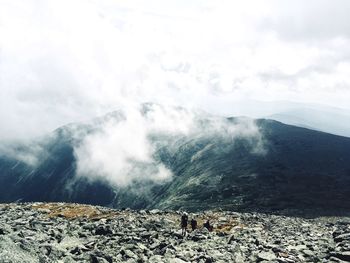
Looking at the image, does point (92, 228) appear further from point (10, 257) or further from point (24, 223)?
point (10, 257)

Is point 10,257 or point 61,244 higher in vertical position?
point 10,257

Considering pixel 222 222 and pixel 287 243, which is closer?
pixel 287 243

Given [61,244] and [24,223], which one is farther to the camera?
[24,223]

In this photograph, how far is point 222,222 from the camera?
5934 centimetres

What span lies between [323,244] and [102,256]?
1851cm

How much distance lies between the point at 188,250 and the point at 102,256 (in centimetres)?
795

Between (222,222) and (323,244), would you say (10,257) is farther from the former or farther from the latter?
(222,222)

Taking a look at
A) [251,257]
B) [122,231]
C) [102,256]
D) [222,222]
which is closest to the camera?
[102,256]

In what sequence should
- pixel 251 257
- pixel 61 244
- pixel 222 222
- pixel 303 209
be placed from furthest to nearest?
pixel 303 209 → pixel 222 222 → pixel 61 244 → pixel 251 257

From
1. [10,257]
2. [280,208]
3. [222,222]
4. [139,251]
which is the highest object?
[10,257]

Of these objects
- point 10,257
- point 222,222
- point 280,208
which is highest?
point 10,257

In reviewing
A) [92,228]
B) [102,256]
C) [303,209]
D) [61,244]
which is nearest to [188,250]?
[102,256]

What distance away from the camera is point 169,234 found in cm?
4053

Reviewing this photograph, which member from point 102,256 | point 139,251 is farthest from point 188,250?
point 102,256
